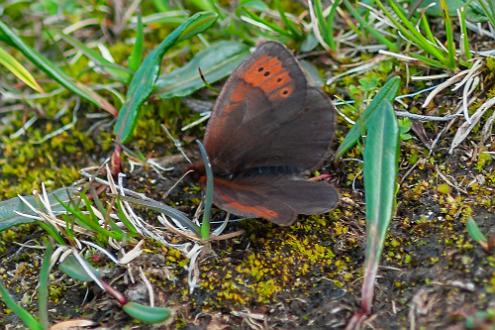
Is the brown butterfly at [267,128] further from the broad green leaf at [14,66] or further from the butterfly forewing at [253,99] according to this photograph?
the broad green leaf at [14,66]

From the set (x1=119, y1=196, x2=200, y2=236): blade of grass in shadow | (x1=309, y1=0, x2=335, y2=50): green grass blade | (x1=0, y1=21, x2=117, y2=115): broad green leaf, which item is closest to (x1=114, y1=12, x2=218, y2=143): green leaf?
(x1=0, y1=21, x2=117, y2=115): broad green leaf

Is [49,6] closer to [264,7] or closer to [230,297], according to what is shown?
[264,7]

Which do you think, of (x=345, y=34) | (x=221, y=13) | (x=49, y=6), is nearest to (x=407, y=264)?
(x=345, y=34)

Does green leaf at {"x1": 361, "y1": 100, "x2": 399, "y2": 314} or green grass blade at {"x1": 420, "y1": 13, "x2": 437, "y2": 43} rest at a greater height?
green grass blade at {"x1": 420, "y1": 13, "x2": 437, "y2": 43}

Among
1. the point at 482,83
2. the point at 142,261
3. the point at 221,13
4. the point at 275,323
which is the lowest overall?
the point at 275,323

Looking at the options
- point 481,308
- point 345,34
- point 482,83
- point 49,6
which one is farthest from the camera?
point 49,6

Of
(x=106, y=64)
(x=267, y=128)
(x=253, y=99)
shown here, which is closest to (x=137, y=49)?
(x=106, y=64)

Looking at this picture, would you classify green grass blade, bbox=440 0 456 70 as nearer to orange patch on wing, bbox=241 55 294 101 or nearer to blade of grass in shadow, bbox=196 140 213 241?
orange patch on wing, bbox=241 55 294 101
